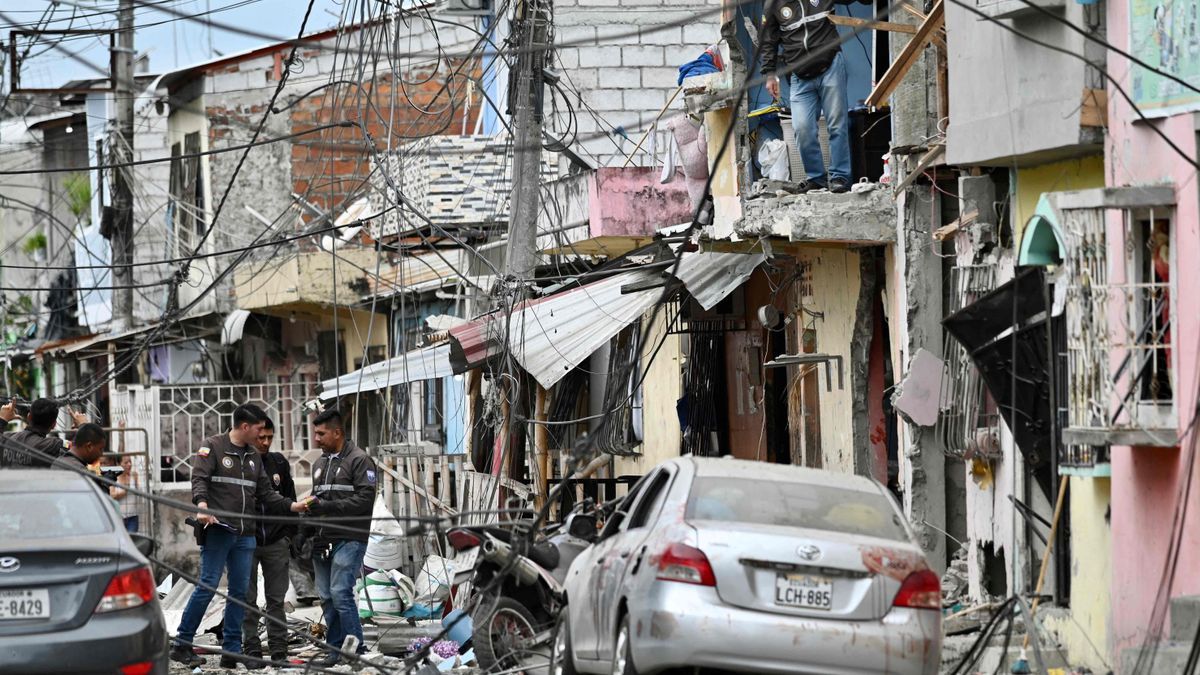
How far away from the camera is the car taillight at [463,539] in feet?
43.1

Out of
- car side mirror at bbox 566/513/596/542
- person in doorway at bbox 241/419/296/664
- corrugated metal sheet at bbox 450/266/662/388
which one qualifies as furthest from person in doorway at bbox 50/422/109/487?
car side mirror at bbox 566/513/596/542

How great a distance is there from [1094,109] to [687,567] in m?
4.00

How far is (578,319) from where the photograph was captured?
18.2 m

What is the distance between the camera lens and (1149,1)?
1002 centimetres

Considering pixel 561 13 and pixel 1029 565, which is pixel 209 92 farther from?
pixel 1029 565

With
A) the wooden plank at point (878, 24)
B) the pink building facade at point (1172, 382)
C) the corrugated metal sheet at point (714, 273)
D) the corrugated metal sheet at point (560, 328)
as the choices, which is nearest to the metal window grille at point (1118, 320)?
the pink building facade at point (1172, 382)

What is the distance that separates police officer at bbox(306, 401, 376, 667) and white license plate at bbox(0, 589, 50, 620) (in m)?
4.51

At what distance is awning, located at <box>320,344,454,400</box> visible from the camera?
66.7 feet

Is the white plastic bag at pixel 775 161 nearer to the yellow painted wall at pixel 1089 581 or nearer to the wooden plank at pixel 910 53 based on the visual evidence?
the wooden plank at pixel 910 53

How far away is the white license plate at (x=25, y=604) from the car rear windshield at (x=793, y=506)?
140 inches

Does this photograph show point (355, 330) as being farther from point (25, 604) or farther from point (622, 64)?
point (25, 604)

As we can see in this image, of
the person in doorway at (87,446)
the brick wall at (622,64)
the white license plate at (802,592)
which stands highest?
the brick wall at (622,64)

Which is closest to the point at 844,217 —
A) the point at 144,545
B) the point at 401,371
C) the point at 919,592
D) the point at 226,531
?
the point at 226,531

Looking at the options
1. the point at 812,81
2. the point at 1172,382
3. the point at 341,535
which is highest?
the point at 812,81
